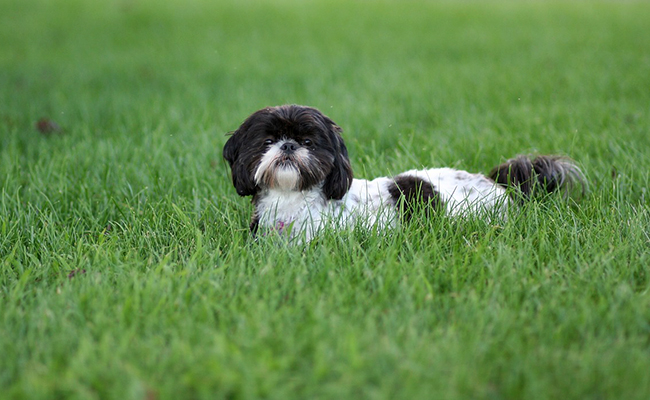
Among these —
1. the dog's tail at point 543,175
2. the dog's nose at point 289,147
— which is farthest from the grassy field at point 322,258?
the dog's nose at point 289,147

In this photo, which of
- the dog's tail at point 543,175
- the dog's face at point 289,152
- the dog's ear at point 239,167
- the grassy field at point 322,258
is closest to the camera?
the grassy field at point 322,258

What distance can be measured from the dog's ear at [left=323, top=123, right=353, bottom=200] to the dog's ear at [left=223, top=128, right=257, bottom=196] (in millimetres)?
506

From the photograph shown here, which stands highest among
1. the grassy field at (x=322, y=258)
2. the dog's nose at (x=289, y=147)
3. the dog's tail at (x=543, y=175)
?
the dog's nose at (x=289, y=147)

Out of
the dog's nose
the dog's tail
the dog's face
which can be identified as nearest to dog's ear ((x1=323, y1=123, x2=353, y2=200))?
the dog's face

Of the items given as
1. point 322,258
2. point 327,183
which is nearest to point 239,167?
point 327,183

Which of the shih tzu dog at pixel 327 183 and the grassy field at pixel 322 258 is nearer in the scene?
the grassy field at pixel 322 258

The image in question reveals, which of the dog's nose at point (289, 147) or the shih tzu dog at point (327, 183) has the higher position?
the dog's nose at point (289, 147)

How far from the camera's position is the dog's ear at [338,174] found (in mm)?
3961

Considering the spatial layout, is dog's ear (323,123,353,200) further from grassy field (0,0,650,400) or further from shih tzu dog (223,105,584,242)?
grassy field (0,0,650,400)

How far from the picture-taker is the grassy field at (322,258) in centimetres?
248

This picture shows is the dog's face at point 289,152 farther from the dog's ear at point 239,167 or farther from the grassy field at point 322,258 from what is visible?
the grassy field at point 322,258

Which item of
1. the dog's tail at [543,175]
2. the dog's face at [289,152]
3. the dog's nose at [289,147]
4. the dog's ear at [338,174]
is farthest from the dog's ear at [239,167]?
the dog's tail at [543,175]

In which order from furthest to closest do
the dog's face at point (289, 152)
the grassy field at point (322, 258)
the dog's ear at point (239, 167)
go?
the dog's ear at point (239, 167), the dog's face at point (289, 152), the grassy field at point (322, 258)

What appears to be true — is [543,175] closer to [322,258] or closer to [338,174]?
[338,174]
